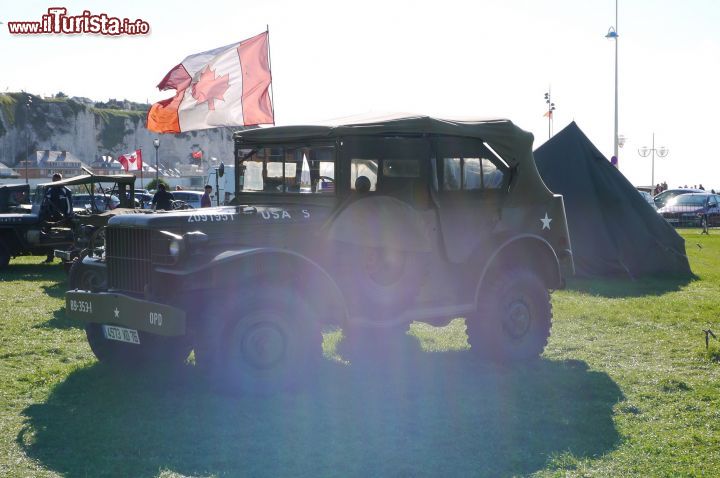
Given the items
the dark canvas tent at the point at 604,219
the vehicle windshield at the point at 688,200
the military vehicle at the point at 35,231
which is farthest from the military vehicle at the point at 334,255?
the vehicle windshield at the point at 688,200

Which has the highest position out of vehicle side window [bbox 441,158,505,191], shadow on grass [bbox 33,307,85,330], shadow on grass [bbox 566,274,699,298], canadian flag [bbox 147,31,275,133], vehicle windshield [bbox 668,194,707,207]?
canadian flag [bbox 147,31,275,133]

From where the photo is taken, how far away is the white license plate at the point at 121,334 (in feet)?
22.7

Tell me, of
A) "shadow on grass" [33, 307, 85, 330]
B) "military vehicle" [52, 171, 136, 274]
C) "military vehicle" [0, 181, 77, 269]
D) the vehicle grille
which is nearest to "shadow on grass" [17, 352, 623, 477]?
the vehicle grille

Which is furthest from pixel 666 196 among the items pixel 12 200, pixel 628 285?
pixel 12 200

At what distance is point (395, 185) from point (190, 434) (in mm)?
2908

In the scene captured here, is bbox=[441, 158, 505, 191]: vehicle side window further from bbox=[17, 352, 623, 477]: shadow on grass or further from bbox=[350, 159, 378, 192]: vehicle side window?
bbox=[17, 352, 623, 477]: shadow on grass

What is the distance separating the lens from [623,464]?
5.20 meters

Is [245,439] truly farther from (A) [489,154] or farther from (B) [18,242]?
(B) [18,242]

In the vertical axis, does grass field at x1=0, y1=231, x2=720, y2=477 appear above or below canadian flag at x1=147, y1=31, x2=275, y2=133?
below

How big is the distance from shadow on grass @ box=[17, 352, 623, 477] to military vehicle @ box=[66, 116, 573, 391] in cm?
42

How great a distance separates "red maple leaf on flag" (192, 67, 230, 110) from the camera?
14.1 metres

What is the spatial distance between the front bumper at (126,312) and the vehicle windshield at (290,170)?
1.84 m

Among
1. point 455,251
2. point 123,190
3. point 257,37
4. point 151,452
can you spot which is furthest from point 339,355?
point 123,190

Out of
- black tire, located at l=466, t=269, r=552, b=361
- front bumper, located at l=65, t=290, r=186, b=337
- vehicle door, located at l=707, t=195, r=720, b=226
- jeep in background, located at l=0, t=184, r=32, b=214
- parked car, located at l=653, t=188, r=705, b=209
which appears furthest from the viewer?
parked car, located at l=653, t=188, r=705, b=209
